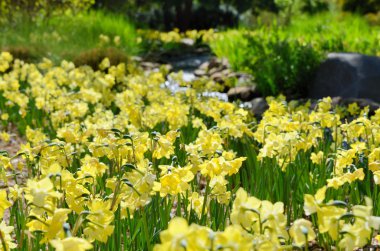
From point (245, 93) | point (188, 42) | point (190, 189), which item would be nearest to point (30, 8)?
point (188, 42)

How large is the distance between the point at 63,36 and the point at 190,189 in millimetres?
8013

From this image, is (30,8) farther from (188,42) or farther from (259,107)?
(259,107)

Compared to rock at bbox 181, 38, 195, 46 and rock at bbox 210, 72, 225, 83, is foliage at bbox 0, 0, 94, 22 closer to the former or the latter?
rock at bbox 181, 38, 195, 46

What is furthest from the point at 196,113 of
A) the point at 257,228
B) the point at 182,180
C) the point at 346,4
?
the point at 346,4

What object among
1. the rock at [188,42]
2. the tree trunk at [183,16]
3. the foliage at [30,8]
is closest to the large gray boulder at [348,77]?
the foliage at [30,8]

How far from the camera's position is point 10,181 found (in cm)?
421

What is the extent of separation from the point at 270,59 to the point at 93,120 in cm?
337

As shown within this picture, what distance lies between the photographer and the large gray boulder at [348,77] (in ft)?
21.0

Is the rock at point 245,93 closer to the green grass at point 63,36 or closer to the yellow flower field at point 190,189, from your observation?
the yellow flower field at point 190,189

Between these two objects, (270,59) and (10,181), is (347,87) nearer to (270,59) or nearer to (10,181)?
(270,59)

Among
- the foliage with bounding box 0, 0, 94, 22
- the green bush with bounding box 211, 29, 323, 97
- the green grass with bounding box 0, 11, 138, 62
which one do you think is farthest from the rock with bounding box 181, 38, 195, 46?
the green bush with bounding box 211, 29, 323, 97

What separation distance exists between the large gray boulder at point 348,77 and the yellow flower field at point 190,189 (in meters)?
2.21

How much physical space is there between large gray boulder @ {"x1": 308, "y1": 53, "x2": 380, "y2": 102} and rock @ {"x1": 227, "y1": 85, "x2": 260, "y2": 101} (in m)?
0.72

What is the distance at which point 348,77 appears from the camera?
6.57 meters
